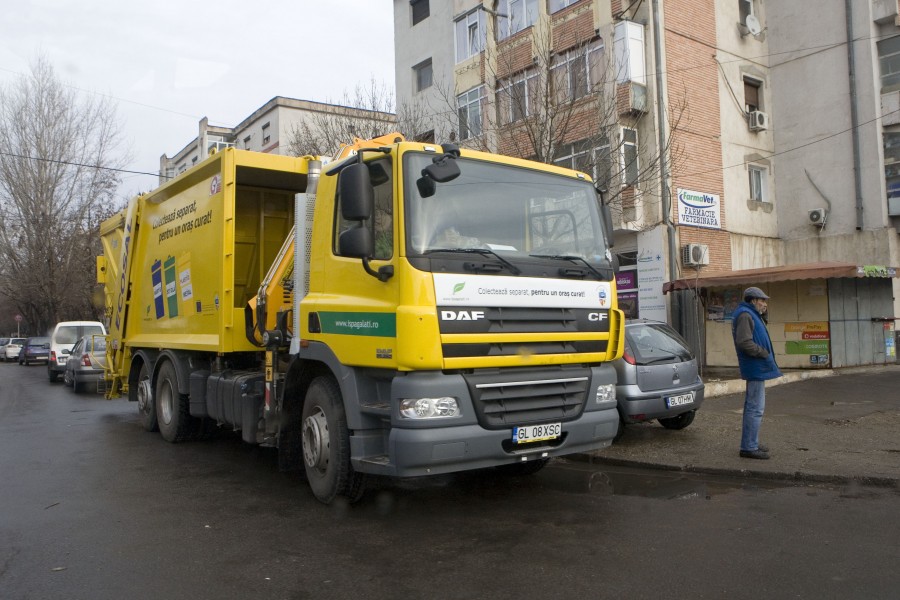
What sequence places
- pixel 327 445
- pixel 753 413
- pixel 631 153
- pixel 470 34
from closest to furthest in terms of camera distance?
pixel 327 445 < pixel 753 413 < pixel 631 153 < pixel 470 34

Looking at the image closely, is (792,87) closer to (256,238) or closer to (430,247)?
(256,238)

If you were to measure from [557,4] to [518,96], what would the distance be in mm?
8020

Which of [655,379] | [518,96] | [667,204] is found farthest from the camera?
[667,204]

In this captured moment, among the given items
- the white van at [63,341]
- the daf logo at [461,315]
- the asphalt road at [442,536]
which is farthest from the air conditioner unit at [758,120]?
the white van at [63,341]

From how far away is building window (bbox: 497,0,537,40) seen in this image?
20.1 metres

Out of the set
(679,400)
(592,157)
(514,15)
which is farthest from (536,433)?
(514,15)

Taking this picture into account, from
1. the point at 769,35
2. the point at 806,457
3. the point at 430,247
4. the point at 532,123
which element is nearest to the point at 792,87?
the point at 769,35

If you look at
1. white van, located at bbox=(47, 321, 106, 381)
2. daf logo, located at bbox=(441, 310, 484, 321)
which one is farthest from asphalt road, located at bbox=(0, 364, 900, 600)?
white van, located at bbox=(47, 321, 106, 381)

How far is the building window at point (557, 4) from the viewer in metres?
19.3

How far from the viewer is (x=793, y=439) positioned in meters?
8.15

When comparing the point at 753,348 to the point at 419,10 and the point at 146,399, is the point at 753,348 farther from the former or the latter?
the point at 419,10

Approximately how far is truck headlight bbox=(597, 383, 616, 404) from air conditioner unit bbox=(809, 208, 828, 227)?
1725cm

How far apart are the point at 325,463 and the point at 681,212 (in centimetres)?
1498

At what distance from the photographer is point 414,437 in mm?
4762
